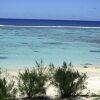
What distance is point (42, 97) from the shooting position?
6.13m

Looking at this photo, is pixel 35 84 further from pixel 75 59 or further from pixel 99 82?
pixel 75 59

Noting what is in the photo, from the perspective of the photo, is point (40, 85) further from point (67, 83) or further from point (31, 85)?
point (67, 83)

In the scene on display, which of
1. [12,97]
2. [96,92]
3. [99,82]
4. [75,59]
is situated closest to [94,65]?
[75,59]

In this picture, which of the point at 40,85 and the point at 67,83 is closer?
the point at 40,85

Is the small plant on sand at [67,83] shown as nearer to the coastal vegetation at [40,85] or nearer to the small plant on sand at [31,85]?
the coastal vegetation at [40,85]

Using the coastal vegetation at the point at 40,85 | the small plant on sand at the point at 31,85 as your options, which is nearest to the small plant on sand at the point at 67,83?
the coastal vegetation at the point at 40,85

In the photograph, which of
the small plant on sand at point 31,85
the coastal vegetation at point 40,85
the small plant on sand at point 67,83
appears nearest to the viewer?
the coastal vegetation at point 40,85

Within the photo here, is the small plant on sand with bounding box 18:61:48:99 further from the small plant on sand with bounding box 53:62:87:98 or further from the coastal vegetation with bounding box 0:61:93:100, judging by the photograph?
the small plant on sand with bounding box 53:62:87:98

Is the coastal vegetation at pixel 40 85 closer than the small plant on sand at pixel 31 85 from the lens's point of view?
Yes

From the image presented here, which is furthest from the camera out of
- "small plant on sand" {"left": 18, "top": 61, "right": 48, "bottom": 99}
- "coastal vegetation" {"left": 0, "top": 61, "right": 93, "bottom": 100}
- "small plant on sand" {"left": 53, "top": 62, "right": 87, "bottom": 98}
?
"small plant on sand" {"left": 53, "top": 62, "right": 87, "bottom": 98}

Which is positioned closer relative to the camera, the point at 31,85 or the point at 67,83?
the point at 31,85

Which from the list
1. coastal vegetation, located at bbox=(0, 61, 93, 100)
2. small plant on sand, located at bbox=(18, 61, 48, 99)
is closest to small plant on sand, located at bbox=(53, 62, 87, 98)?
coastal vegetation, located at bbox=(0, 61, 93, 100)

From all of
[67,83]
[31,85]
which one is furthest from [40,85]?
[67,83]

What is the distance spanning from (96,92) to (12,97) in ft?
7.20
